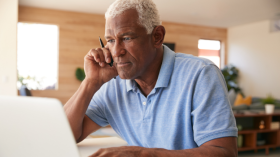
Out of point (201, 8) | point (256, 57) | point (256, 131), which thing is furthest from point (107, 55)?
point (256, 57)

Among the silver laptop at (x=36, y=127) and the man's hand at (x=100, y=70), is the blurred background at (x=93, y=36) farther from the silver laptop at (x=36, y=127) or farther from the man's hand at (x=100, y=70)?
the silver laptop at (x=36, y=127)

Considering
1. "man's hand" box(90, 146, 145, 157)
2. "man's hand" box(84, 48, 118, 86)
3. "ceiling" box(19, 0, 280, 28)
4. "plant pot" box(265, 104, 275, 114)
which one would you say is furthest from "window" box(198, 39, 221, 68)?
"man's hand" box(90, 146, 145, 157)

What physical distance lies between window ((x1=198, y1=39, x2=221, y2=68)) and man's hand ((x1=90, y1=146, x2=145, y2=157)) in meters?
8.54

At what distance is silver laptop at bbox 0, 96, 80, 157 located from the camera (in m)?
0.40

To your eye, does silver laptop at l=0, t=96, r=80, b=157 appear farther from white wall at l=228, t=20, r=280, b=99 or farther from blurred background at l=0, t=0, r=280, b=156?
white wall at l=228, t=20, r=280, b=99

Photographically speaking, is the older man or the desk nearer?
the older man

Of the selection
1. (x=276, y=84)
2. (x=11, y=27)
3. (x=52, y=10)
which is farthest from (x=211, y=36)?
(x=11, y=27)

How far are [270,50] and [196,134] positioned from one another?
7601 millimetres

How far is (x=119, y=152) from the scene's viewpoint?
0.62 metres

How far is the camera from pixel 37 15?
669cm

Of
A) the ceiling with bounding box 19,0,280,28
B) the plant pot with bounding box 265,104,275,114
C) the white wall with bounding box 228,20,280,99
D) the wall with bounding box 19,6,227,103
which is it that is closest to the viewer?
the plant pot with bounding box 265,104,275,114

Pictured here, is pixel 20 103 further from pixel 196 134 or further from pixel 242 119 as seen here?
pixel 242 119

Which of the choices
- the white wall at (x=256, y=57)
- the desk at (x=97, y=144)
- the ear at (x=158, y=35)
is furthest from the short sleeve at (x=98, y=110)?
the white wall at (x=256, y=57)

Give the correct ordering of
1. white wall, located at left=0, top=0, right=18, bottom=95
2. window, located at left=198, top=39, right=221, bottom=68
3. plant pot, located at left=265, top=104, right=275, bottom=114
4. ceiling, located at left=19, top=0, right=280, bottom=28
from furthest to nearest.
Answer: window, located at left=198, top=39, right=221, bottom=68, ceiling, located at left=19, top=0, right=280, bottom=28, plant pot, located at left=265, top=104, right=275, bottom=114, white wall, located at left=0, top=0, right=18, bottom=95
